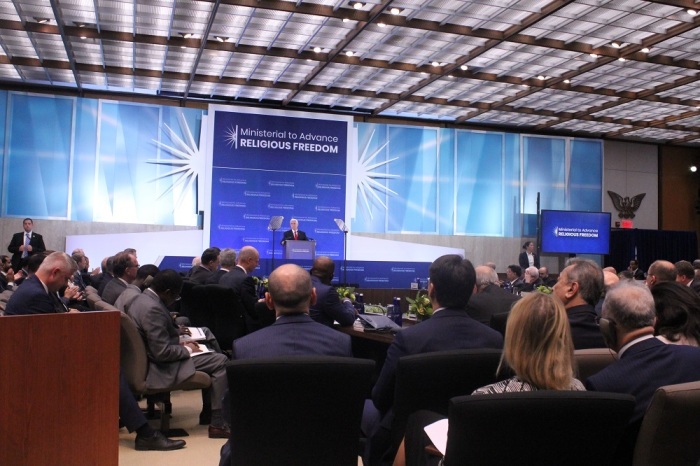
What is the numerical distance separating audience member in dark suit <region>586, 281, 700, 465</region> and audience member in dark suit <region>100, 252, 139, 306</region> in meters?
4.09

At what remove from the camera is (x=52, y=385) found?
3078 mm

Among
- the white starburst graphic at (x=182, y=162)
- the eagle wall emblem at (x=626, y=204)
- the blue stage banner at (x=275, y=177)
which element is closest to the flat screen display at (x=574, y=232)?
the eagle wall emblem at (x=626, y=204)

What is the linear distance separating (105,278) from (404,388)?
518cm

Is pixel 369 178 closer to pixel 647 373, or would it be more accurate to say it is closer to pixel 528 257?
pixel 528 257

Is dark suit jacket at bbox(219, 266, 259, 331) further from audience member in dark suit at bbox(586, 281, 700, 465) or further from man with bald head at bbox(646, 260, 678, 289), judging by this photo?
audience member in dark suit at bbox(586, 281, 700, 465)

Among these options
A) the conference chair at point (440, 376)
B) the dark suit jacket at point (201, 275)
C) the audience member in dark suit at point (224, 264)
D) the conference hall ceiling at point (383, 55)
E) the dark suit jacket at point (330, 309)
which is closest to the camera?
the conference chair at point (440, 376)

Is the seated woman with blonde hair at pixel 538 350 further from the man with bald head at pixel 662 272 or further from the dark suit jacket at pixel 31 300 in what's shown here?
the man with bald head at pixel 662 272

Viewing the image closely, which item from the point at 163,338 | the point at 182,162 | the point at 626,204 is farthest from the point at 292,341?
the point at 626,204

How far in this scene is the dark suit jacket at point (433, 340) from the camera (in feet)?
8.65

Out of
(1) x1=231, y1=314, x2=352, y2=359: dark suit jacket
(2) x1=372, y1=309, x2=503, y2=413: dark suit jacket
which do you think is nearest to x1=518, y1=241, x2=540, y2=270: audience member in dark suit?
(2) x1=372, y1=309, x2=503, y2=413: dark suit jacket

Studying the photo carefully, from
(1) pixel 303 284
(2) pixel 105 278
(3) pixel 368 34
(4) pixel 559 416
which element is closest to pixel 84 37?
(3) pixel 368 34

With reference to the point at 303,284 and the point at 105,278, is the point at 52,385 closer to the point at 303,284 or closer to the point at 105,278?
the point at 303,284

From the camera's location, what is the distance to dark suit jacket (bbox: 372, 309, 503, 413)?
2637mm

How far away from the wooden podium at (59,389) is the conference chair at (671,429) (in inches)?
95.1
